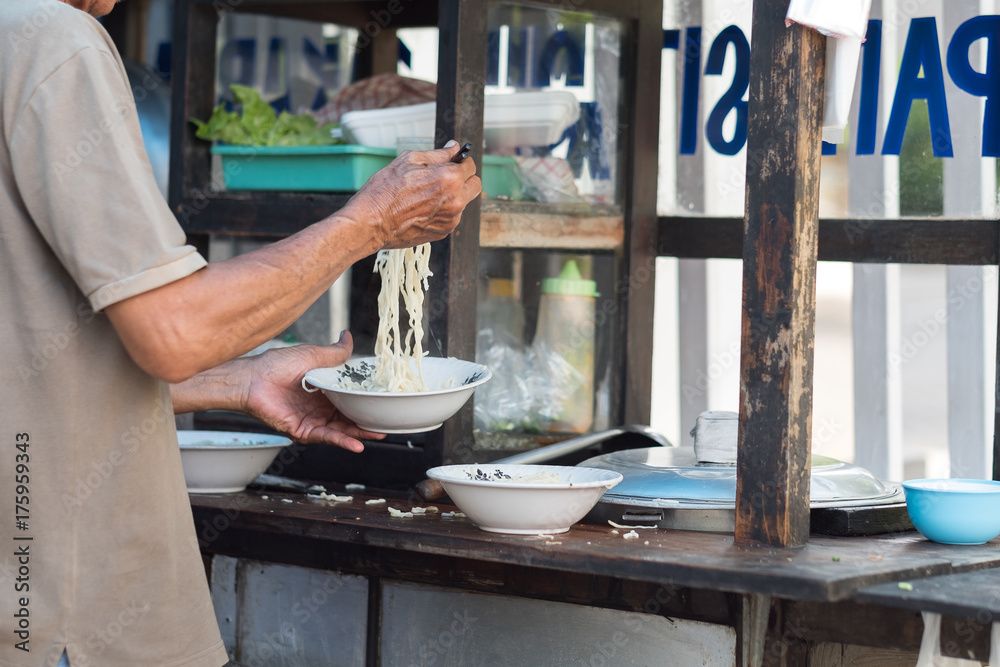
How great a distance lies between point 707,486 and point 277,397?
1075mm

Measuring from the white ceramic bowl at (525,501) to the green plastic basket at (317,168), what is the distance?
1.18 meters

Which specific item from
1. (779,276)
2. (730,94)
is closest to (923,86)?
(730,94)

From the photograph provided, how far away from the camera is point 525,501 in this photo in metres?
2.38

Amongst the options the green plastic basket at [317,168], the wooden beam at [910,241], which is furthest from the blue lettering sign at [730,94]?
the green plastic basket at [317,168]

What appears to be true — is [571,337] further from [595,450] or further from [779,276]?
[779,276]

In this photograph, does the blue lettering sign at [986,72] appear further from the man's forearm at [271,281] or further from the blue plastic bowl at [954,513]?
the man's forearm at [271,281]

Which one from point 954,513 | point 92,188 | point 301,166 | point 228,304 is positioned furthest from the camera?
point 301,166

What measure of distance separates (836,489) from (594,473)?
607 mm

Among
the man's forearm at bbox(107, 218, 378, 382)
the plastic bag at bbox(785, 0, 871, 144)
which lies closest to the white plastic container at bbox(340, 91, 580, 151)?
the plastic bag at bbox(785, 0, 871, 144)

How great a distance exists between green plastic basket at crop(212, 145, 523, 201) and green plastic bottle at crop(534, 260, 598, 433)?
371 mm

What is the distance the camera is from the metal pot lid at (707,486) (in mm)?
2627

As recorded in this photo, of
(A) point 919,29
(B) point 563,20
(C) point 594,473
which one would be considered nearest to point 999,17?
(A) point 919,29

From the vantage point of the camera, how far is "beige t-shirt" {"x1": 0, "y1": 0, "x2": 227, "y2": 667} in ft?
5.62

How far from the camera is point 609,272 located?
3764 mm
